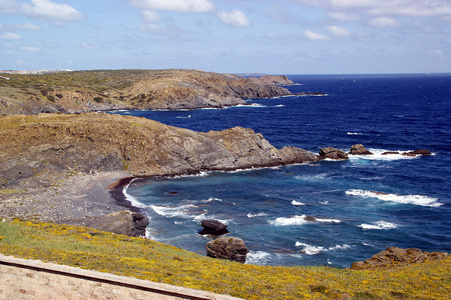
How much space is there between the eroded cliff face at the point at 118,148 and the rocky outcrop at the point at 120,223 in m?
19.8

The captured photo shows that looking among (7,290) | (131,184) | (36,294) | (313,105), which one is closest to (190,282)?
(36,294)

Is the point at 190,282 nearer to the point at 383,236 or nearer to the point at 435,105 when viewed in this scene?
the point at 383,236

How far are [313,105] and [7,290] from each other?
555 ft

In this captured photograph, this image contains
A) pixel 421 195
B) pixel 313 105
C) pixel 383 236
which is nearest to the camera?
pixel 383 236

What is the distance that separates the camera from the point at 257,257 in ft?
128

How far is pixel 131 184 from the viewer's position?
62469mm

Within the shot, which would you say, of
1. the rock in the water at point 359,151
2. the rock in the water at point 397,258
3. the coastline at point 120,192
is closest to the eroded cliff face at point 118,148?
the coastline at point 120,192

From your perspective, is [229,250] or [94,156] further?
[94,156]

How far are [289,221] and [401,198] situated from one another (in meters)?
19.7

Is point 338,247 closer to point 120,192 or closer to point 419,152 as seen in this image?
point 120,192

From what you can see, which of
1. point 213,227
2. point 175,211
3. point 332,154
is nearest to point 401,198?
point 332,154

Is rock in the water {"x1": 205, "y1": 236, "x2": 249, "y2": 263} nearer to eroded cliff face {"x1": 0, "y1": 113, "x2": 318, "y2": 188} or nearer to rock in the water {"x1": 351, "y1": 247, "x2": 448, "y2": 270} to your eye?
rock in the water {"x1": 351, "y1": 247, "x2": 448, "y2": 270}

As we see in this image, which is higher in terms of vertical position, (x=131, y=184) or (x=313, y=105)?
(x=313, y=105)

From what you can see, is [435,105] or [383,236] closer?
[383,236]
